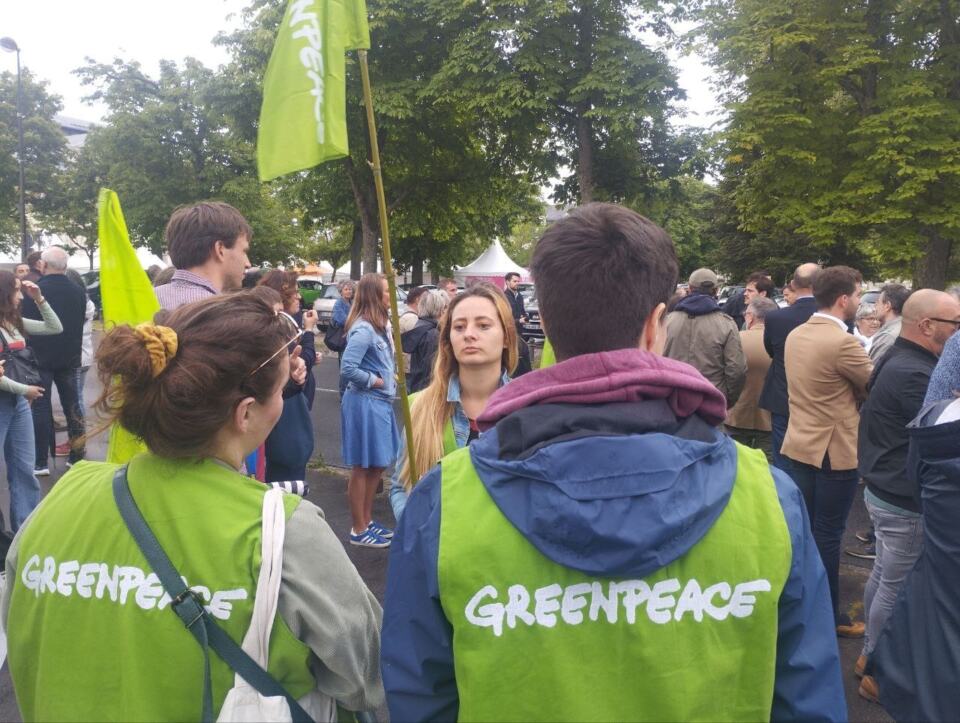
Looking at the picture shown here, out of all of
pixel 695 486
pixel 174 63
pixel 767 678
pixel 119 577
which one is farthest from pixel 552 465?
pixel 174 63

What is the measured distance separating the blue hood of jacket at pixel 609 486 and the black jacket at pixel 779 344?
409 centimetres

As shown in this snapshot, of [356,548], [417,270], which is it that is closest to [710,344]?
[356,548]

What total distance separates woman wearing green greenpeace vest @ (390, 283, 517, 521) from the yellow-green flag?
116 cm

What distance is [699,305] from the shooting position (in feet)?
18.9

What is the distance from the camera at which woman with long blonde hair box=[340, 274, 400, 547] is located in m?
5.13

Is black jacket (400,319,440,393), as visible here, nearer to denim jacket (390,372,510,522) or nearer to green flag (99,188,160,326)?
denim jacket (390,372,510,522)

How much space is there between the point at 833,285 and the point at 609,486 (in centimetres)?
348

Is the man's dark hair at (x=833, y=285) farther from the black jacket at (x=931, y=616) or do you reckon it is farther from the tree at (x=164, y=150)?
the tree at (x=164, y=150)

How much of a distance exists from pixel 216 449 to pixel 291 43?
4.33 feet

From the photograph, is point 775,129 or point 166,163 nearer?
point 775,129

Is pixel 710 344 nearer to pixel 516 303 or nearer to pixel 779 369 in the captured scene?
pixel 779 369

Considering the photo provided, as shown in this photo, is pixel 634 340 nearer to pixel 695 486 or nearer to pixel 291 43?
pixel 695 486

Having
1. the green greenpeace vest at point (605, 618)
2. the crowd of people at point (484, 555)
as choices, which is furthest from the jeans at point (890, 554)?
the green greenpeace vest at point (605, 618)

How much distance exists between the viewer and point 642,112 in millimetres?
18984
